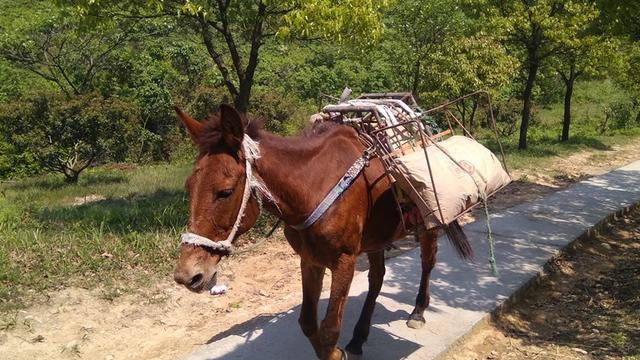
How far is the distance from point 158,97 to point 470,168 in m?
15.2

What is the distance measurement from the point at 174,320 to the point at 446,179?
281cm

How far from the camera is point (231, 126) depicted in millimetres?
2473

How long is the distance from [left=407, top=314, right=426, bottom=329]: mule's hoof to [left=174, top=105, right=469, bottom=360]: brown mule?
53 cm

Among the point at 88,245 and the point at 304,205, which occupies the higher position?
the point at 304,205

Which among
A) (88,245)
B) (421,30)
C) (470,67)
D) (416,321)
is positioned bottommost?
(416,321)

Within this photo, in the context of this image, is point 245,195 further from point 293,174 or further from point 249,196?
point 293,174

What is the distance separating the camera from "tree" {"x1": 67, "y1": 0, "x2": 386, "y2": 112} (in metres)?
6.09

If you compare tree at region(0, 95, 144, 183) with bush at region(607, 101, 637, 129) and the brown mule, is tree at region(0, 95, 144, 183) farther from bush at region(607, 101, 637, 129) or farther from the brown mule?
bush at region(607, 101, 637, 129)

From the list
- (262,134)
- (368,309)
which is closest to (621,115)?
(368,309)

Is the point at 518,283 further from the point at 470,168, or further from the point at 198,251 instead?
the point at 198,251

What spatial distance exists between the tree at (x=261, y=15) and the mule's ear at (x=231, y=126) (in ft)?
11.7

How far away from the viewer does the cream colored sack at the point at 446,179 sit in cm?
321

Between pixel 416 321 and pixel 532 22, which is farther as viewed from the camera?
pixel 532 22

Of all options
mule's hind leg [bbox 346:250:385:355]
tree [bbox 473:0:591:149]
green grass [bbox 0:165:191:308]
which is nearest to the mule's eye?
mule's hind leg [bbox 346:250:385:355]
